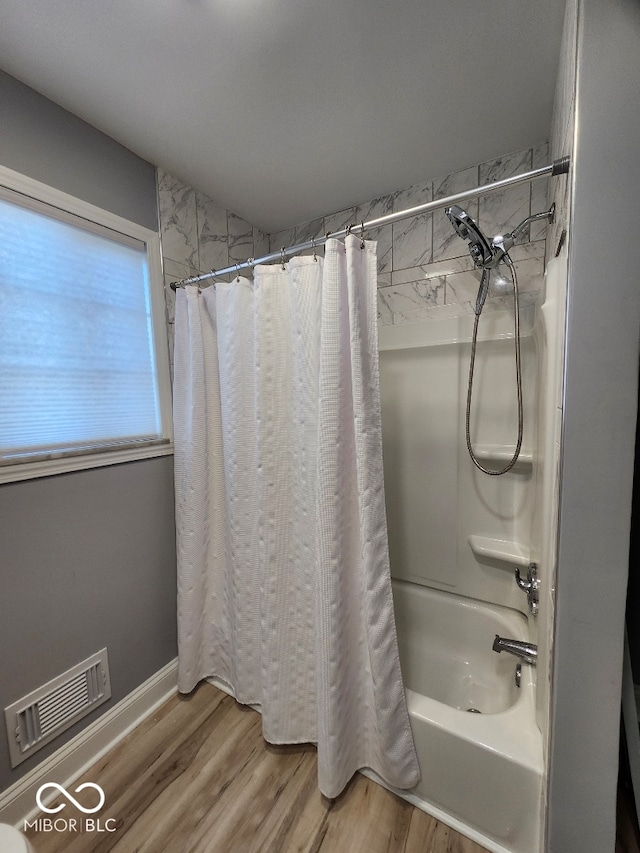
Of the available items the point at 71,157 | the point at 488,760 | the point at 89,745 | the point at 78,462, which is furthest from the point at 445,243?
the point at 89,745

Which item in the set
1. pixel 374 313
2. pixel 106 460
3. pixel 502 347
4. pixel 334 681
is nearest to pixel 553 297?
pixel 374 313

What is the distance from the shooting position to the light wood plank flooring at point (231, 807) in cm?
100

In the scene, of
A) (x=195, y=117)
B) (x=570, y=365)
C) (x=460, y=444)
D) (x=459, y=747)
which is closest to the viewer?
(x=570, y=365)

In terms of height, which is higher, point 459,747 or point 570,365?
point 570,365

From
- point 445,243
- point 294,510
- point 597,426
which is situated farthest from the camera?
point 445,243

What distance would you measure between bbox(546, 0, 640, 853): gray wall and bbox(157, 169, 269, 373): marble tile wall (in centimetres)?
144

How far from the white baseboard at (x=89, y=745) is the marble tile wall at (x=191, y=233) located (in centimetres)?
146

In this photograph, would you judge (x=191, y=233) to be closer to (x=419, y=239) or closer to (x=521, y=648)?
(x=419, y=239)

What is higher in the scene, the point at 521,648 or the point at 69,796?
the point at 521,648

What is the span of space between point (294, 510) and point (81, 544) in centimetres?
80

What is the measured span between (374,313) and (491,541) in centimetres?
116

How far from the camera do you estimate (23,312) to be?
111 centimetres

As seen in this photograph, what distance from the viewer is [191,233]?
1.65 metres

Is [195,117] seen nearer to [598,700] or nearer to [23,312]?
[23,312]
